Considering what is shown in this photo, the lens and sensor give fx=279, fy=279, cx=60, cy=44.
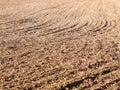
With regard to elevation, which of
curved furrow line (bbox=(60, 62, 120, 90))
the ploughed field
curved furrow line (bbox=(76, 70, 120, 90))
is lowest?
curved furrow line (bbox=(76, 70, 120, 90))

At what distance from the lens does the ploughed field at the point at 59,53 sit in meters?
8.22

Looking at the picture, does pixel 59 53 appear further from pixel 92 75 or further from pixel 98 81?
pixel 98 81

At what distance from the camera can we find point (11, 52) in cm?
1077

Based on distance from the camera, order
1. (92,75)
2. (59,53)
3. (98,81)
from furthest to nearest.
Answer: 1. (59,53)
2. (92,75)
3. (98,81)

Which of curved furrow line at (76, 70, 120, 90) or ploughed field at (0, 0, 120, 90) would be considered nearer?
curved furrow line at (76, 70, 120, 90)

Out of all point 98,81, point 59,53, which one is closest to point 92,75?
point 98,81

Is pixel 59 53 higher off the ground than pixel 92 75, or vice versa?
pixel 59 53

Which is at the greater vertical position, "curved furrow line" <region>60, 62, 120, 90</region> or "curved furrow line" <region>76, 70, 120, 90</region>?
"curved furrow line" <region>60, 62, 120, 90</region>

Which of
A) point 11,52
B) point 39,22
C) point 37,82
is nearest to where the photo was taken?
point 37,82

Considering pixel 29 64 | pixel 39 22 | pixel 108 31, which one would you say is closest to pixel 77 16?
pixel 39 22

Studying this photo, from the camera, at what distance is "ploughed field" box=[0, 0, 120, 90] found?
822 centimetres

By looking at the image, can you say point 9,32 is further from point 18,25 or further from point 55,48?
point 55,48

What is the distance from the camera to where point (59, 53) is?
10766 millimetres

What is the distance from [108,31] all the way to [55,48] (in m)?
4.32
